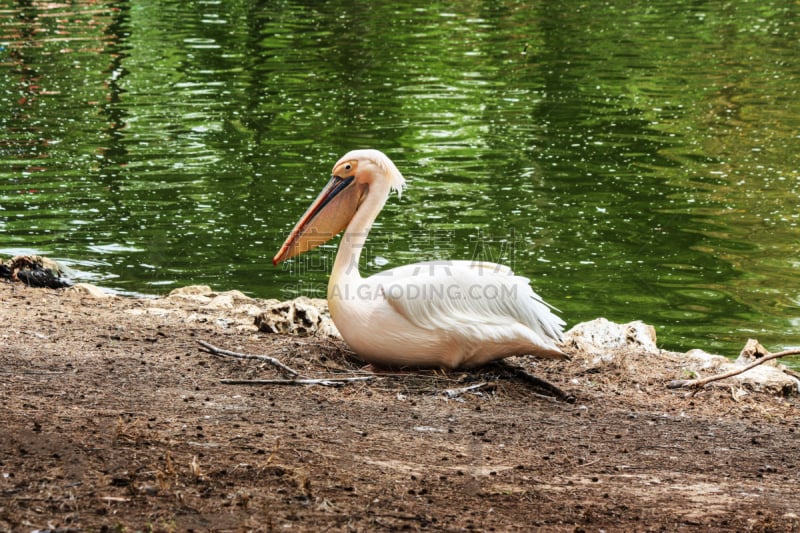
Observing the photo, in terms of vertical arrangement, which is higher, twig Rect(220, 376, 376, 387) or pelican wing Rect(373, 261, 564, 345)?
pelican wing Rect(373, 261, 564, 345)

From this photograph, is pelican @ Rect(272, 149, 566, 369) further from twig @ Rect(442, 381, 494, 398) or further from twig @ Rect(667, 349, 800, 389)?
twig @ Rect(667, 349, 800, 389)

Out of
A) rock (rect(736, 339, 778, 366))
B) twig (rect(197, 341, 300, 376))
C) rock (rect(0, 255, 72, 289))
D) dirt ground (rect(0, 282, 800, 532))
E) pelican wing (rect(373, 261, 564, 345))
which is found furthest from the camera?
rock (rect(0, 255, 72, 289))

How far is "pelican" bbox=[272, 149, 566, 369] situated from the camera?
196 inches

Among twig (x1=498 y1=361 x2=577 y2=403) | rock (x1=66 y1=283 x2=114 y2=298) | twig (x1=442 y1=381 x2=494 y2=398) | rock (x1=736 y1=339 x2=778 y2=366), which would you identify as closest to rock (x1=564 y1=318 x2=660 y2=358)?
rock (x1=736 y1=339 x2=778 y2=366)

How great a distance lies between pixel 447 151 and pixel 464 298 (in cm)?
704

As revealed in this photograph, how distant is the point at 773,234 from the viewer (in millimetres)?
8836

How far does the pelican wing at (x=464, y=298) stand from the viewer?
4.97 metres

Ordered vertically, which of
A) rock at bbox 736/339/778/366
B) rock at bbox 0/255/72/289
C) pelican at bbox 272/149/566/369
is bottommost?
rock at bbox 0/255/72/289

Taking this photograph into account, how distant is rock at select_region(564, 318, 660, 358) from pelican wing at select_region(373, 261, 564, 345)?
814mm

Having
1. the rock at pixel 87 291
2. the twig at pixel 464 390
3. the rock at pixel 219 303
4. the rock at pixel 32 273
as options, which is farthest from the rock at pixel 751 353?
the rock at pixel 32 273

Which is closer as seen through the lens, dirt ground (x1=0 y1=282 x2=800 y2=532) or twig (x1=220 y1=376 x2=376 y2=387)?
dirt ground (x1=0 y1=282 x2=800 y2=532)

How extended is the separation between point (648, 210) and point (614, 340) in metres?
3.81

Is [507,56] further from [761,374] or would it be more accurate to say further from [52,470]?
[52,470]

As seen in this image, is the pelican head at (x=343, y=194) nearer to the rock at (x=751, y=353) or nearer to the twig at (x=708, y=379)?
the twig at (x=708, y=379)
